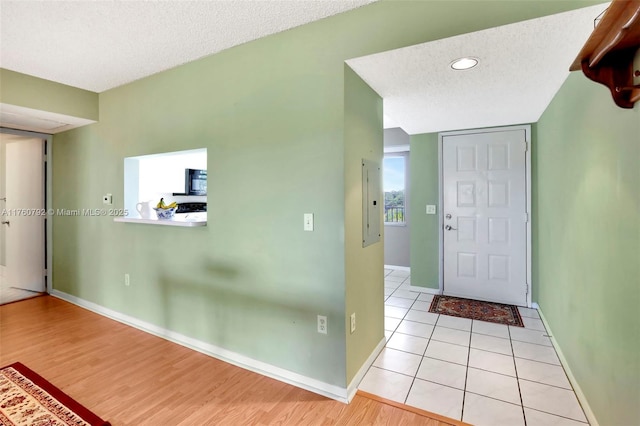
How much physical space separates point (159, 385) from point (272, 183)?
1.62 meters

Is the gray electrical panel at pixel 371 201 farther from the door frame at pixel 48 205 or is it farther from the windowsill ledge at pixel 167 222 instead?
the door frame at pixel 48 205

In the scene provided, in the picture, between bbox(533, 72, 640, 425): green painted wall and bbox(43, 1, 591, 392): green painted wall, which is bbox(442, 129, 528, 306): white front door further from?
bbox(43, 1, 591, 392): green painted wall

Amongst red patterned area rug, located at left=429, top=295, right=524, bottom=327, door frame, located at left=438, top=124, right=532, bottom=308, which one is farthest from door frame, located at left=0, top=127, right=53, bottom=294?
door frame, located at left=438, top=124, right=532, bottom=308

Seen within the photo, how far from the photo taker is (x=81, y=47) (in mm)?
2363

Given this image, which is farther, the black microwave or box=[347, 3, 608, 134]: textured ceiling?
the black microwave

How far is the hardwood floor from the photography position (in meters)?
1.84

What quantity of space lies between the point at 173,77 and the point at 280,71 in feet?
3.96

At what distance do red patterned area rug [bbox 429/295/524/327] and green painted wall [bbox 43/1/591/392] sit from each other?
136 cm

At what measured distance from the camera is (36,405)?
195 cm

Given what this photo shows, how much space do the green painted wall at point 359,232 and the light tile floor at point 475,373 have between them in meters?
0.28

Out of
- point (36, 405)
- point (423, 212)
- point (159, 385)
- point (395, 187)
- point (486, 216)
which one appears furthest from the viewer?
point (395, 187)

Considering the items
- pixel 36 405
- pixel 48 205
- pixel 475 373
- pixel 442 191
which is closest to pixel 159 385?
pixel 36 405

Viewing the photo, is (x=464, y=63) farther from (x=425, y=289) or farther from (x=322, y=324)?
(x=425, y=289)

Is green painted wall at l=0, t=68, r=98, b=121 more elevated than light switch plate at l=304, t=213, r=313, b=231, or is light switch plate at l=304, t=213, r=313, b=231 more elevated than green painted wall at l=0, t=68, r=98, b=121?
green painted wall at l=0, t=68, r=98, b=121
